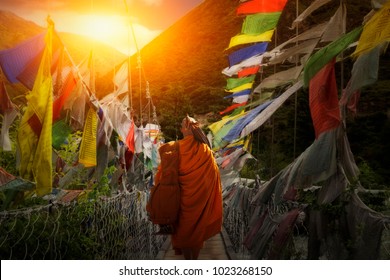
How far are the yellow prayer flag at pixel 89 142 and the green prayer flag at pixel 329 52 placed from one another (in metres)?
1.88

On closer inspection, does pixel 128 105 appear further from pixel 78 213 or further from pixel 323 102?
pixel 323 102

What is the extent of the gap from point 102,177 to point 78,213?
3.11 ft

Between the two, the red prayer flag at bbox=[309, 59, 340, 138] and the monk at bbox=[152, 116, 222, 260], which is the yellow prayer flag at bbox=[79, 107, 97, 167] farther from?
the red prayer flag at bbox=[309, 59, 340, 138]

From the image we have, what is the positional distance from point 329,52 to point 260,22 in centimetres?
301

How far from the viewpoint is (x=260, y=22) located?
5129mm

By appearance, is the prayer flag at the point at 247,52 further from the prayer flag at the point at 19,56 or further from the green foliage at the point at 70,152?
the prayer flag at the point at 19,56

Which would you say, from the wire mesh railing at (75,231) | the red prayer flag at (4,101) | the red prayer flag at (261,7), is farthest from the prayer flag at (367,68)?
the red prayer flag at (261,7)

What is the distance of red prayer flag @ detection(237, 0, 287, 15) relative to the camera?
499 cm

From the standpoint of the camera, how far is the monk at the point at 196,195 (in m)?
4.04

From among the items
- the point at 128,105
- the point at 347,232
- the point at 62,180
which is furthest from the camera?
the point at 128,105

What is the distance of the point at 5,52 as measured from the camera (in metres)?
3.09

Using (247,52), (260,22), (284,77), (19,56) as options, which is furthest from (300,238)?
(247,52)

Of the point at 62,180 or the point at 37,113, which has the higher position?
the point at 37,113
